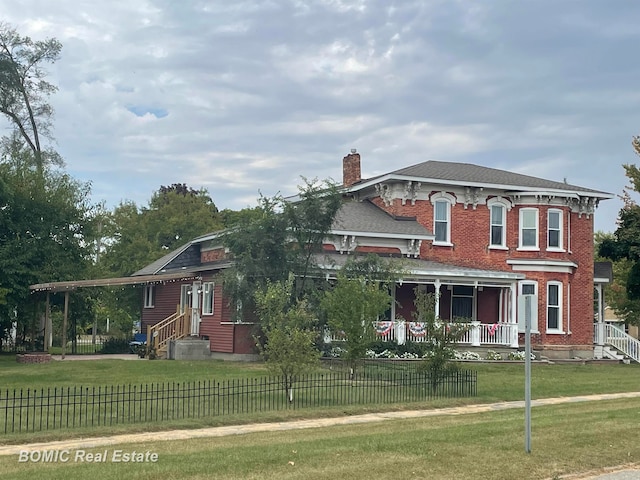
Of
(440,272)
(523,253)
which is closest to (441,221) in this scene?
(523,253)

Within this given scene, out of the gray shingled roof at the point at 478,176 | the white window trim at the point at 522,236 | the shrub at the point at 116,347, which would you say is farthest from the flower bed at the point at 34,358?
the white window trim at the point at 522,236

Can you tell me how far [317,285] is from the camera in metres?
27.0

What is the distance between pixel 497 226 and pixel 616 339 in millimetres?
7719

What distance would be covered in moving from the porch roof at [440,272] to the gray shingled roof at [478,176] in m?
3.84

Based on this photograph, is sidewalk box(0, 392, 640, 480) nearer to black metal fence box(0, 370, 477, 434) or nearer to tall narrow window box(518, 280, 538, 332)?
black metal fence box(0, 370, 477, 434)

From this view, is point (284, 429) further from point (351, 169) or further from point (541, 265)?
point (351, 169)

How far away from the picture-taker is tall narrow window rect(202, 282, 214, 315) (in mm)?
31280

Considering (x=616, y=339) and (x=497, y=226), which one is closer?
(x=497, y=226)

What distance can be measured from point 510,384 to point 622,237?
15268mm

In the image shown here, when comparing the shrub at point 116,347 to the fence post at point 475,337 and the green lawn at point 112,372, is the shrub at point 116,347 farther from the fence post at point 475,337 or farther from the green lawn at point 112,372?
the fence post at point 475,337

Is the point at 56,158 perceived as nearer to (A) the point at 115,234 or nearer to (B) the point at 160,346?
(A) the point at 115,234

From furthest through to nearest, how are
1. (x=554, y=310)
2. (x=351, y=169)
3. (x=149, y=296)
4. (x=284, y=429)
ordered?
(x=149, y=296), (x=351, y=169), (x=554, y=310), (x=284, y=429)

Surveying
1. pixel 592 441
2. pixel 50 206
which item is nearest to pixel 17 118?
A: pixel 50 206

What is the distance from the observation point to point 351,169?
1538 inches
